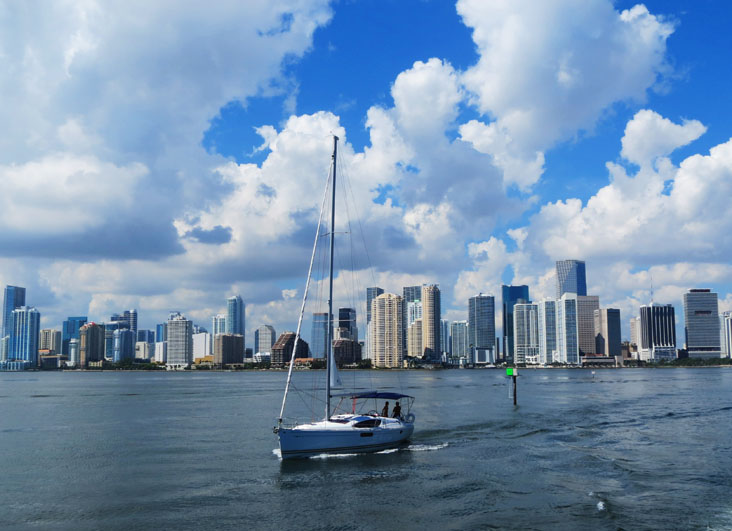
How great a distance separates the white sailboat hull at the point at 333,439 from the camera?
49.5 meters

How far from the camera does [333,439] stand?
50781 mm

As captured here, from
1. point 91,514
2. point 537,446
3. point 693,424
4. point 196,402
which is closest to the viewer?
point 91,514

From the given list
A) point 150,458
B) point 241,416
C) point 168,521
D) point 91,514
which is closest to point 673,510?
Result: point 168,521

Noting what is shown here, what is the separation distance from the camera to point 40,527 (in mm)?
34531

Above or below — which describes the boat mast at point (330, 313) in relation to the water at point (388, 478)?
above

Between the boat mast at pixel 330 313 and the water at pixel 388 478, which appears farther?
the boat mast at pixel 330 313

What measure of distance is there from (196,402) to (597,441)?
79300mm

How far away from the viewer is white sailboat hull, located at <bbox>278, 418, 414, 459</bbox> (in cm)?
4953

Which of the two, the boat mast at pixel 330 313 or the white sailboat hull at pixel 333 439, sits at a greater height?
the boat mast at pixel 330 313

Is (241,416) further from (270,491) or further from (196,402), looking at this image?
(270,491)

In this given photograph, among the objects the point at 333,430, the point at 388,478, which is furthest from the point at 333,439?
the point at 388,478

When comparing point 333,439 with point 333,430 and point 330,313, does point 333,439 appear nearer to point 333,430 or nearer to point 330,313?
point 333,430

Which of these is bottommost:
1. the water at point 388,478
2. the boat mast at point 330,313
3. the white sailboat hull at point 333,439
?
the water at point 388,478

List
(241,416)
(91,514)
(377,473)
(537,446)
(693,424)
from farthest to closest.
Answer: (241,416) → (693,424) → (537,446) → (377,473) → (91,514)
